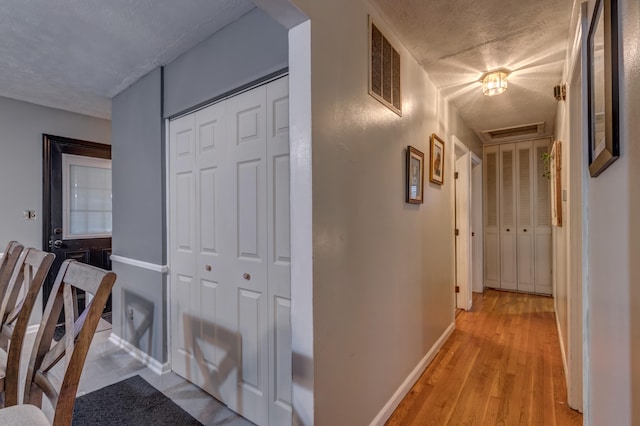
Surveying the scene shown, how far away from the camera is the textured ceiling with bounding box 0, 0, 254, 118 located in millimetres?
1748

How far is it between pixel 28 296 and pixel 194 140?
1295 millimetres

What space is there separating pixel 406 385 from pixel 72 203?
384 centimetres

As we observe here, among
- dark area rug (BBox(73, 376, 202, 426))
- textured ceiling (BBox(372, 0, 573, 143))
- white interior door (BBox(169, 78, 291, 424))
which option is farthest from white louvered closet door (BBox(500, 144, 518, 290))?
dark area rug (BBox(73, 376, 202, 426))

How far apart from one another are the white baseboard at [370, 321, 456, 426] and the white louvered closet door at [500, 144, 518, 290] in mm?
2445

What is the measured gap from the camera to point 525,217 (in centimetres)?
453

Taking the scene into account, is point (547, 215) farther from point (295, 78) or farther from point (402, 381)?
point (295, 78)

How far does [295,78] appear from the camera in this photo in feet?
4.29

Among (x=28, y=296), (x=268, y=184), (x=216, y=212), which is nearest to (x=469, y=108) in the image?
(x=268, y=184)

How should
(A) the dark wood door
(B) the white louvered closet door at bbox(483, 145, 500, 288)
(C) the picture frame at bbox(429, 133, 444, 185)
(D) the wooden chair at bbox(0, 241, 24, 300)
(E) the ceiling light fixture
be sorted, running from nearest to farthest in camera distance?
1. (D) the wooden chair at bbox(0, 241, 24, 300)
2. (E) the ceiling light fixture
3. (C) the picture frame at bbox(429, 133, 444, 185)
4. (A) the dark wood door
5. (B) the white louvered closet door at bbox(483, 145, 500, 288)

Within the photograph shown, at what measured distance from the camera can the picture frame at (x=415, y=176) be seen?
212 cm

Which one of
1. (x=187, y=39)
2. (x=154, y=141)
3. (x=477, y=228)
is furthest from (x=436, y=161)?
(x=477, y=228)

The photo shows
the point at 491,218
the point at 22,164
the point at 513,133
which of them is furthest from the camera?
the point at 491,218

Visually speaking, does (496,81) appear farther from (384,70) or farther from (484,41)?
(384,70)

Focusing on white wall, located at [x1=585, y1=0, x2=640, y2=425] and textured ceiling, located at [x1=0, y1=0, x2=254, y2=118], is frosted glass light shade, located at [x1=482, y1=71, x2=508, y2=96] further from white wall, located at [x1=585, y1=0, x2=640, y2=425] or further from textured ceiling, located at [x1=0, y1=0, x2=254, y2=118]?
textured ceiling, located at [x1=0, y1=0, x2=254, y2=118]
